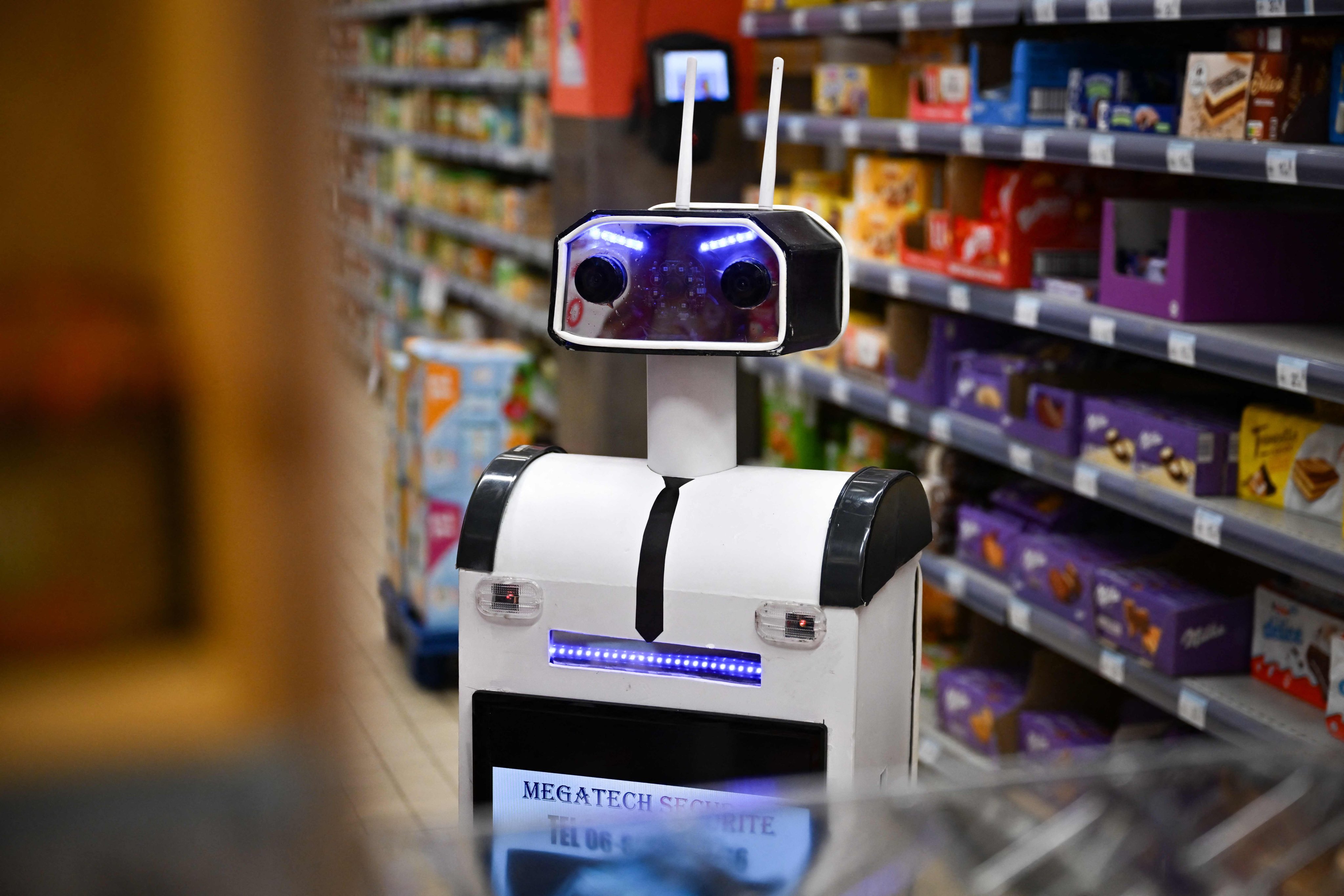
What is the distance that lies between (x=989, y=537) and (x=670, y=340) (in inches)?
76.4

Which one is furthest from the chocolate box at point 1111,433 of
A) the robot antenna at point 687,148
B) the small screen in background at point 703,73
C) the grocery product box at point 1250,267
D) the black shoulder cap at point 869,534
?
the small screen in background at point 703,73

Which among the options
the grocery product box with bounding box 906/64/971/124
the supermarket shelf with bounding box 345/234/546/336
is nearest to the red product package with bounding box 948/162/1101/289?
the grocery product box with bounding box 906/64/971/124

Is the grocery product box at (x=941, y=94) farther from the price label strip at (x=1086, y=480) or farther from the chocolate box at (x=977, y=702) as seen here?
the chocolate box at (x=977, y=702)

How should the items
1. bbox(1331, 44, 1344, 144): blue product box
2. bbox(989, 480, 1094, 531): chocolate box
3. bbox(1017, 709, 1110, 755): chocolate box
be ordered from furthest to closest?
bbox(989, 480, 1094, 531): chocolate box < bbox(1017, 709, 1110, 755): chocolate box < bbox(1331, 44, 1344, 144): blue product box

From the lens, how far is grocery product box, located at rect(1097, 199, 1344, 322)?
291 cm

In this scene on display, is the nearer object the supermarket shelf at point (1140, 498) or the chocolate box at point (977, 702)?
the supermarket shelf at point (1140, 498)

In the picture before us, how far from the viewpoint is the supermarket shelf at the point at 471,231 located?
627 cm

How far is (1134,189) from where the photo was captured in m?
3.49

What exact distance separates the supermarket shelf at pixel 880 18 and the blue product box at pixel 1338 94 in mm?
821

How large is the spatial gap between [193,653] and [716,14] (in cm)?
494

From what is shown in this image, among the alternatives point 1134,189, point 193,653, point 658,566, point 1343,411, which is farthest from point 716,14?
point 193,653

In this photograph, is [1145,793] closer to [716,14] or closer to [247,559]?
[247,559]

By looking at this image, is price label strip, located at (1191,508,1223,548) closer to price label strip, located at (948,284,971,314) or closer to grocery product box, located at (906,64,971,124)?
price label strip, located at (948,284,971,314)

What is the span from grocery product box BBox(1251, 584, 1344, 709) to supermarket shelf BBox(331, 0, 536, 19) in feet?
14.0
